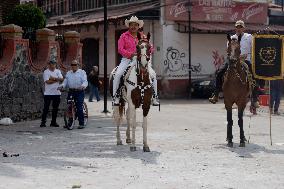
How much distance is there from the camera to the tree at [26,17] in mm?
20234

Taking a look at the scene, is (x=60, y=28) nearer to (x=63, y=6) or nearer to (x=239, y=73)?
(x=63, y=6)

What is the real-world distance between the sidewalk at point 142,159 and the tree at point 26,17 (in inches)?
178

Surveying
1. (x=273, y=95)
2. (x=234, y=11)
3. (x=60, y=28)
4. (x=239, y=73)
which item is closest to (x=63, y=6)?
(x=60, y=28)

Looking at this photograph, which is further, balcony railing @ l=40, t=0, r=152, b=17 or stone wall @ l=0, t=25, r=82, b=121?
balcony railing @ l=40, t=0, r=152, b=17

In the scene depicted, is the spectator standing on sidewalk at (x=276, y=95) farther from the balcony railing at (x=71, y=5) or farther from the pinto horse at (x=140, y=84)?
the balcony railing at (x=71, y=5)

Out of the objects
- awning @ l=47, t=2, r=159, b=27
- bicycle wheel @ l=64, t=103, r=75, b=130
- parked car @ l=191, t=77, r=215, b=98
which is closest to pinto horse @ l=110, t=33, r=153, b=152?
bicycle wheel @ l=64, t=103, r=75, b=130

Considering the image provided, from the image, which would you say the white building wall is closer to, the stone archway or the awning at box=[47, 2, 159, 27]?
the awning at box=[47, 2, 159, 27]

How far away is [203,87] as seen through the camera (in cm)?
3200

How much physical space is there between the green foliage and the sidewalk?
453 cm

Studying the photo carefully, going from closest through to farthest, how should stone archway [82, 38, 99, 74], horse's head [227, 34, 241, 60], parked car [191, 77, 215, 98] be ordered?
horse's head [227, 34, 241, 60] → parked car [191, 77, 215, 98] → stone archway [82, 38, 99, 74]

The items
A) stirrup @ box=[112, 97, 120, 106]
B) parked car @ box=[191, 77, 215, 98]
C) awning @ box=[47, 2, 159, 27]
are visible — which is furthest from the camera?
awning @ box=[47, 2, 159, 27]

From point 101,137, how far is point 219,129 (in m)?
3.61

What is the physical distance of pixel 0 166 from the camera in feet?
32.7

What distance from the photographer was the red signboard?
33.4 metres
